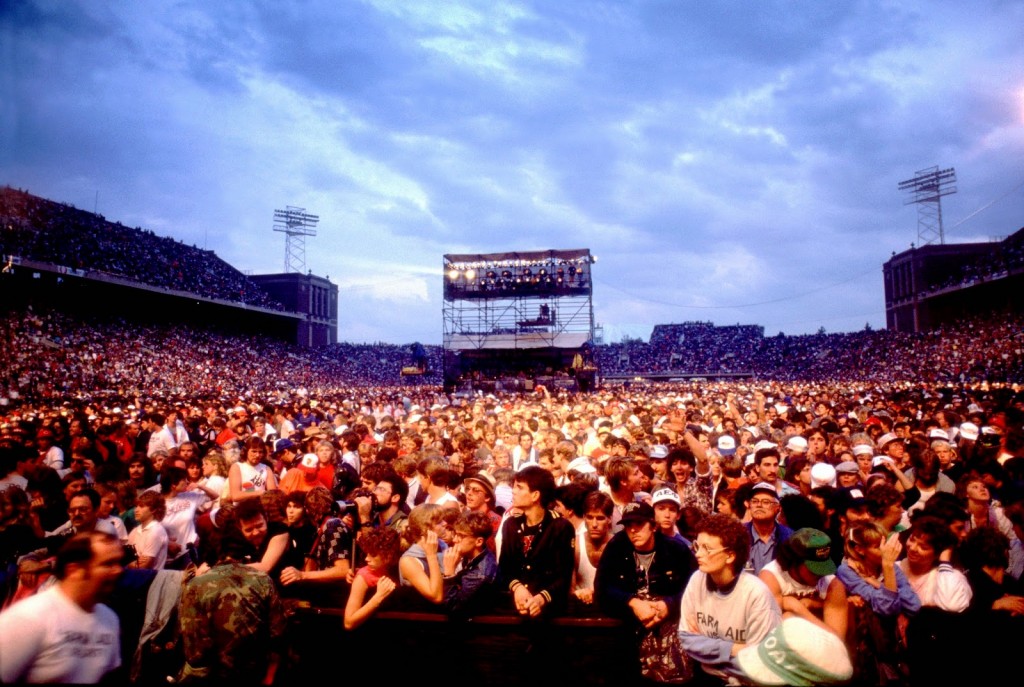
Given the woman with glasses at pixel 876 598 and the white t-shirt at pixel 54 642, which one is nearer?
the white t-shirt at pixel 54 642

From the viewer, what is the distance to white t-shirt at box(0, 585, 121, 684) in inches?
90.1

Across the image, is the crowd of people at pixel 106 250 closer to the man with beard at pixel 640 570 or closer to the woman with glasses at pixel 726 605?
the man with beard at pixel 640 570

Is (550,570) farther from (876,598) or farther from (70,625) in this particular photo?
(70,625)

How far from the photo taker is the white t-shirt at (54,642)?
2289 millimetres

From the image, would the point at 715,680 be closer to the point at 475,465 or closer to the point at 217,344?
the point at 475,465

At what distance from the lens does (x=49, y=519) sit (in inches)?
202

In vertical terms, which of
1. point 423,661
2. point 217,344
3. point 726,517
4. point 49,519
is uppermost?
point 217,344

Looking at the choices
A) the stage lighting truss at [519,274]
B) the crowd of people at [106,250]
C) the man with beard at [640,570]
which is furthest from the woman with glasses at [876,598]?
the crowd of people at [106,250]

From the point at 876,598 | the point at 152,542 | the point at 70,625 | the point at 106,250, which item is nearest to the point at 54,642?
the point at 70,625

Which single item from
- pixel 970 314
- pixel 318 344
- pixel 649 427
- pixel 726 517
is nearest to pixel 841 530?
pixel 726 517

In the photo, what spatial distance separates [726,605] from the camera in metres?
2.71

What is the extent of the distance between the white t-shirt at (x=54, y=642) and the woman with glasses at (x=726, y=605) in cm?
258

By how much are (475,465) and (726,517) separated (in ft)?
16.4

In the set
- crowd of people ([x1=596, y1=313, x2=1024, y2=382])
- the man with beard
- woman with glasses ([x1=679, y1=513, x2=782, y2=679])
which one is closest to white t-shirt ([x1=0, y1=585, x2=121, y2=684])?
the man with beard
